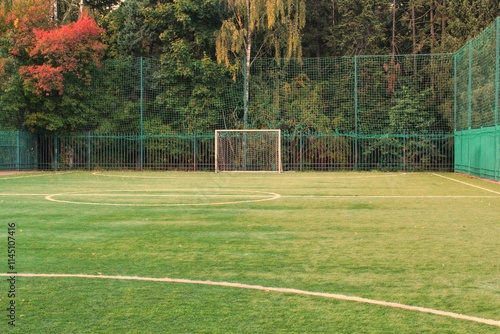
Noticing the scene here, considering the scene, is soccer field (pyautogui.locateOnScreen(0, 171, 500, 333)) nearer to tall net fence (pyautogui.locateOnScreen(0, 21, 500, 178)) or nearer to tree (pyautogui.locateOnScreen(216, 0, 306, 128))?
tall net fence (pyautogui.locateOnScreen(0, 21, 500, 178))

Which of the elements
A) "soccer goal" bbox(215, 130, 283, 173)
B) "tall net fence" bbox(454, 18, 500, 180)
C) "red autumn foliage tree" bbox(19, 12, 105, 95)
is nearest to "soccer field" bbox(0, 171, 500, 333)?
"tall net fence" bbox(454, 18, 500, 180)

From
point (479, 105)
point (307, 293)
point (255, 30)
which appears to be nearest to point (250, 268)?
point (307, 293)

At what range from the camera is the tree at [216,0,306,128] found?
3178cm

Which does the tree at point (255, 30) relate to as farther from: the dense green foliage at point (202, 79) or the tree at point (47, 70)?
the tree at point (47, 70)

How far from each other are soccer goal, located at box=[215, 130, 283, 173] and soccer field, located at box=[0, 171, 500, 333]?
1712 cm

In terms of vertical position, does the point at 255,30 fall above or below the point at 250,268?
above

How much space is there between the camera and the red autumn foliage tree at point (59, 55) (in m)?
29.7

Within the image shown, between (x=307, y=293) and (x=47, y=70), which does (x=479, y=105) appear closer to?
(x=47, y=70)

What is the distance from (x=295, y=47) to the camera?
105ft

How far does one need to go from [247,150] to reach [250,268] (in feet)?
78.8

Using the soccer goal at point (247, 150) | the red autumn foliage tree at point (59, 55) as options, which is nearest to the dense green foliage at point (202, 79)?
the red autumn foliage tree at point (59, 55)

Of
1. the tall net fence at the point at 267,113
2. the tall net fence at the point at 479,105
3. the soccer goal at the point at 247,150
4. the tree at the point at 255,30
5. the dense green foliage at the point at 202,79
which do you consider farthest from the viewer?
the tree at the point at 255,30

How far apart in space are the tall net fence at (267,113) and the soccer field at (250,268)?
1756 cm

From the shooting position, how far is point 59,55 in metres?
30.2
